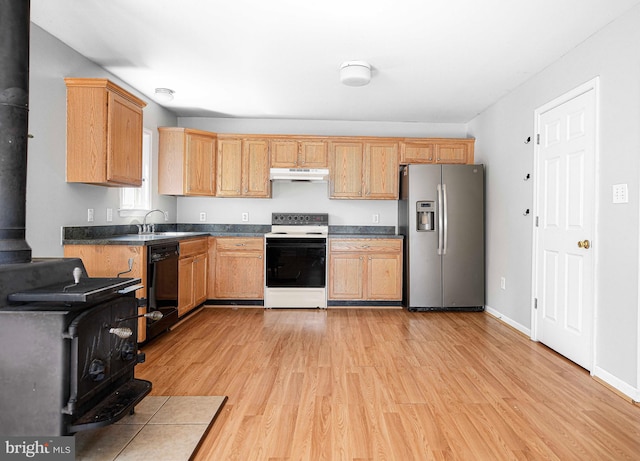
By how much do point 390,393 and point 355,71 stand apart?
2.57 m

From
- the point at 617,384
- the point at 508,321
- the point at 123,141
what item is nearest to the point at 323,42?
the point at 123,141

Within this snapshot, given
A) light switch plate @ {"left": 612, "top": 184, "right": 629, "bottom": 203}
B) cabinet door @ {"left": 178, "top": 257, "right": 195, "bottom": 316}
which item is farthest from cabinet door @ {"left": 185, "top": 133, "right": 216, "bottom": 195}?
light switch plate @ {"left": 612, "top": 184, "right": 629, "bottom": 203}

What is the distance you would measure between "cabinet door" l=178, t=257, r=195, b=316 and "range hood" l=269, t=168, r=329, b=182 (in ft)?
5.00

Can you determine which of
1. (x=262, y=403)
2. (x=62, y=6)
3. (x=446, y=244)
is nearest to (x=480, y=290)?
(x=446, y=244)

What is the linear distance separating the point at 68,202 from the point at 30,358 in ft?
6.27

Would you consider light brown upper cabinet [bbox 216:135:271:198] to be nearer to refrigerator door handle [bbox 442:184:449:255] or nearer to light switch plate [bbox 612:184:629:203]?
refrigerator door handle [bbox 442:184:449:255]

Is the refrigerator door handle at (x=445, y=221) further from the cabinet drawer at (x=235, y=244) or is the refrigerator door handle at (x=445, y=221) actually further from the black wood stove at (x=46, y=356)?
the black wood stove at (x=46, y=356)

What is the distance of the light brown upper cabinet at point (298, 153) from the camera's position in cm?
492

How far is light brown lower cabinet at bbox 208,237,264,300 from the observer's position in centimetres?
471

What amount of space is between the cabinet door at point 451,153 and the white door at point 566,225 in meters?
1.54

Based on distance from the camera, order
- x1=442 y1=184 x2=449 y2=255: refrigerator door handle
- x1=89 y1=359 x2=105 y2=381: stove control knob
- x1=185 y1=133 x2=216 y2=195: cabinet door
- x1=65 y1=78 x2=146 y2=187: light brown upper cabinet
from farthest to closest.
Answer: x1=185 y1=133 x2=216 y2=195: cabinet door, x1=442 y1=184 x2=449 y2=255: refrigerator door handle, x1=65 y1=78 x2=146 y2=187: light brown upper cabinet, x1=89 y1=359 x2=105 y2=381: stove control knob

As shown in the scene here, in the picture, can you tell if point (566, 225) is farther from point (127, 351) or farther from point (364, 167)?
point (127, 351)

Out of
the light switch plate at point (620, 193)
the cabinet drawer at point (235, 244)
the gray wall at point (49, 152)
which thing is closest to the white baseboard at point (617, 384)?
the light switch plate at point (620, 193)

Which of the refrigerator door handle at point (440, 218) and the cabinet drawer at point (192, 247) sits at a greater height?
the refrigerator door handle at point (440, 218)
